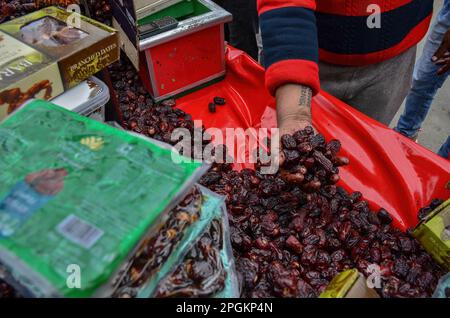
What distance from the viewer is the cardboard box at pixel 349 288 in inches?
48.5

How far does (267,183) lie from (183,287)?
877 mm

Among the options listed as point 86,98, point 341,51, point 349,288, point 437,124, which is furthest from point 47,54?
point 437,124

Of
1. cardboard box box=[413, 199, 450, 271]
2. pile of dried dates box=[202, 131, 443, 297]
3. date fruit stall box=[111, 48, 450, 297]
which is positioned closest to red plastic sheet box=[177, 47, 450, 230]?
date fruit stall box=[111, 48, 450, 297]

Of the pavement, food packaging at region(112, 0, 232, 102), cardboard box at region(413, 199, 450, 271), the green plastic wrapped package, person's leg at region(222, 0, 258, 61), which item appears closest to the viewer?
the green plastic wrapped package

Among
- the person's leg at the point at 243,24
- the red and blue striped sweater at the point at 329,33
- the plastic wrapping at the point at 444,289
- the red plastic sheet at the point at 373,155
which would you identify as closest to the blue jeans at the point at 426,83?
the red and blue striped sweater at the point at 329,33

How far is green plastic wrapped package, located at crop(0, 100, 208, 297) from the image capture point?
0.95 meters

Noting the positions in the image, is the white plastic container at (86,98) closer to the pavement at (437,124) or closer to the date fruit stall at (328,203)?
the date fruit stall at (328,203)

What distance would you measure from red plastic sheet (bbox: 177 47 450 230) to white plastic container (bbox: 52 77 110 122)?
927 mm

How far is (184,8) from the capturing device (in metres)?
2.91

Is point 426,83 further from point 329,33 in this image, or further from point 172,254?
point 172,254

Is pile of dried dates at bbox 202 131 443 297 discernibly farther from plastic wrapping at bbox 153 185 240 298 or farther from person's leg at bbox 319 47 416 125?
person's leg at bbox 319 47 416 125

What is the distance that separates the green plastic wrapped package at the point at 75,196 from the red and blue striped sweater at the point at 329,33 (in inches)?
40.8
